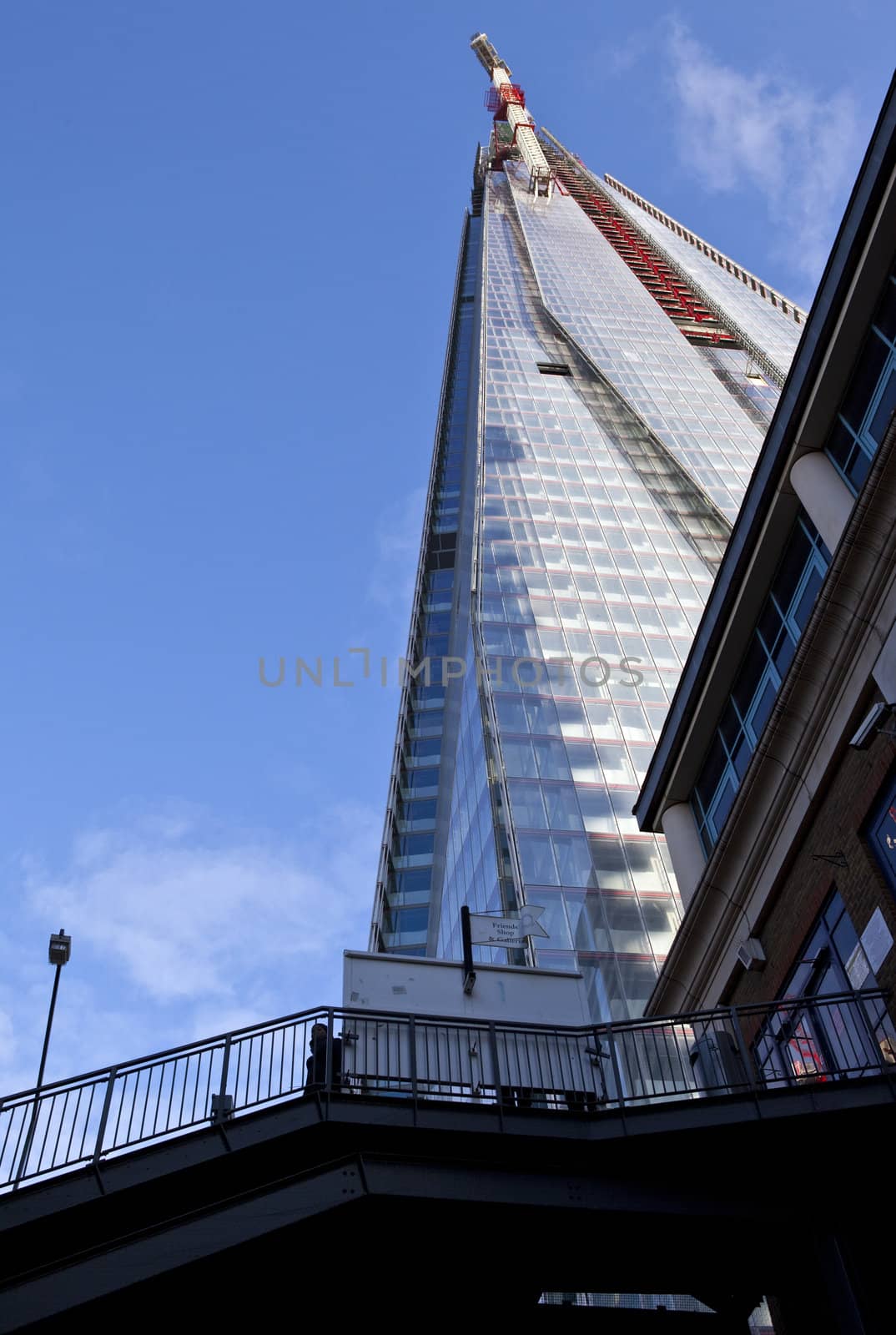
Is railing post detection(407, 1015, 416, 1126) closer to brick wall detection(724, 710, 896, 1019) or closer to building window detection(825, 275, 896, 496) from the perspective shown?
brick wall detection(724, 710, 896, 1019)

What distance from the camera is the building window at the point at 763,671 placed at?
1745 centimetres

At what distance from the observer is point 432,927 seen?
61.2 meters

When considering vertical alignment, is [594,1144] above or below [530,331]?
below

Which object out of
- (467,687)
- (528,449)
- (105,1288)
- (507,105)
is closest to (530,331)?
(528,449)

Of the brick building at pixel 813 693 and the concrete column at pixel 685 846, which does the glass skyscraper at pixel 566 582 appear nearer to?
the concrete column at pixel 685 846

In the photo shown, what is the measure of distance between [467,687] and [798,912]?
139 feet

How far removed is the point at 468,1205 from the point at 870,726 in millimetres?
7081

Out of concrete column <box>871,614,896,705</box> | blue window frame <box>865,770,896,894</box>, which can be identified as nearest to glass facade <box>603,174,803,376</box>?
concrete column <box>871,614,896,705</box>

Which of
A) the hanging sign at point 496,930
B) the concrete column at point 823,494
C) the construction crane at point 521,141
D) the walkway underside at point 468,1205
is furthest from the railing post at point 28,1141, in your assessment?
the construction crane at point 521,141

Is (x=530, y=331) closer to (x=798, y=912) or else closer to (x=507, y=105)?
(x=798, y=912)

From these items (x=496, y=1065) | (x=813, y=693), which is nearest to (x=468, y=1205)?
(x=496, y=1065)

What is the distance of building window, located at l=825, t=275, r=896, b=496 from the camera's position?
51.7ft

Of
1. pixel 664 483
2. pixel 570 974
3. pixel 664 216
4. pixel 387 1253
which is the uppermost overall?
pixel 664 216

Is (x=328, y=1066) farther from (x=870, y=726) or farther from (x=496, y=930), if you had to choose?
(x=870, y=726)
